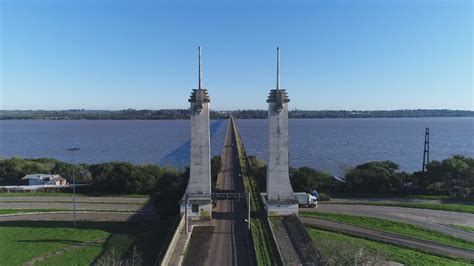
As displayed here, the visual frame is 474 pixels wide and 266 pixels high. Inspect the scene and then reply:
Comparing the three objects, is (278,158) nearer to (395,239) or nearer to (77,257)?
(395,239)

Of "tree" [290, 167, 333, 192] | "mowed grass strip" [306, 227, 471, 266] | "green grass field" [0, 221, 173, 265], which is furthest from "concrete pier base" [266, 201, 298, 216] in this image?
"tree" [290, 167, 333, 192]

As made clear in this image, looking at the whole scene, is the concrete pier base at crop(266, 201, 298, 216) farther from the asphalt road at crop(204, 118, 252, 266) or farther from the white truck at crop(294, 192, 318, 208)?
the white truck at crop(294, 192, 318, 208)

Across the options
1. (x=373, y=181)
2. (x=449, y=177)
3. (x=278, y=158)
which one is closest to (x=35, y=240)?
(x=278, y=158)

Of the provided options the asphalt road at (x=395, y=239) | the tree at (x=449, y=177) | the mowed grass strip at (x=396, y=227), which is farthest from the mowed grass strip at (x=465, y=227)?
the tree at (x=449, y=177)

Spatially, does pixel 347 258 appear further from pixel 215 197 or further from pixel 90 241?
pixel 90 241

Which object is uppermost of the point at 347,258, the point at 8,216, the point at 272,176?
the point at 272,176

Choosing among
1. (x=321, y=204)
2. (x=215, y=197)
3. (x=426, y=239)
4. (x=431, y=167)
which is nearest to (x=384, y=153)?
(x=431, y=167)
